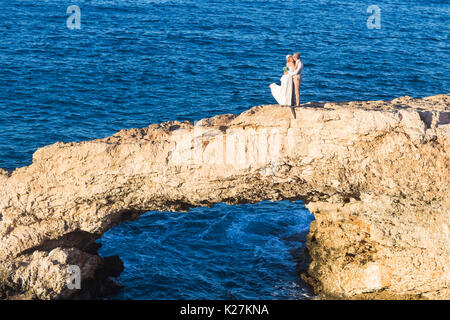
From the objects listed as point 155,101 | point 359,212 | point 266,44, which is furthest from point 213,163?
point 266,44

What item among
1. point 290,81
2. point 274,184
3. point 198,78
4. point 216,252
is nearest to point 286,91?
point 290,81

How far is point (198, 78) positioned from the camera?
115 feet

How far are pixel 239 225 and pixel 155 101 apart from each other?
12447 mm

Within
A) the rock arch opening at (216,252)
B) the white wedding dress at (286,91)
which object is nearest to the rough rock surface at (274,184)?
the white wedding dress at (286,91)

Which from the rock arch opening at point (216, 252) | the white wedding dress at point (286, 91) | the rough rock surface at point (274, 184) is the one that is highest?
the white wedding dress at point (286, 91)

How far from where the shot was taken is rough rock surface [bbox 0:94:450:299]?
13625mm

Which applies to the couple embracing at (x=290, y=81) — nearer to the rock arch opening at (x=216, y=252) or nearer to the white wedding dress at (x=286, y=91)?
the white wedding dress at (x=286, y=91)

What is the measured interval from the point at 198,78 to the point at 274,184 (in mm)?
21064

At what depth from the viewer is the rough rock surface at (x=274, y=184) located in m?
13.6

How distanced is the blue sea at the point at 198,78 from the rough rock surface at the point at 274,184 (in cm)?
271

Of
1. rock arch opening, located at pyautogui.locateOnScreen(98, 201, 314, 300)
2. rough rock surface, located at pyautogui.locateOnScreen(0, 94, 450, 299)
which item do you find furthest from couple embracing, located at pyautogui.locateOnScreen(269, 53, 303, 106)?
rock arch opening, located at pyautogui.locateOnScreen(98, 201, 314, 300)

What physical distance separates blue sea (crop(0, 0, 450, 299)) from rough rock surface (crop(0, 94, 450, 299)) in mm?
2713

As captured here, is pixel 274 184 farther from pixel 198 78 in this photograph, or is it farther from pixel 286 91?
Answer: pixel 198 78

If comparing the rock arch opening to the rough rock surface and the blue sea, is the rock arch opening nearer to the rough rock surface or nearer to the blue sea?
the blue sea
